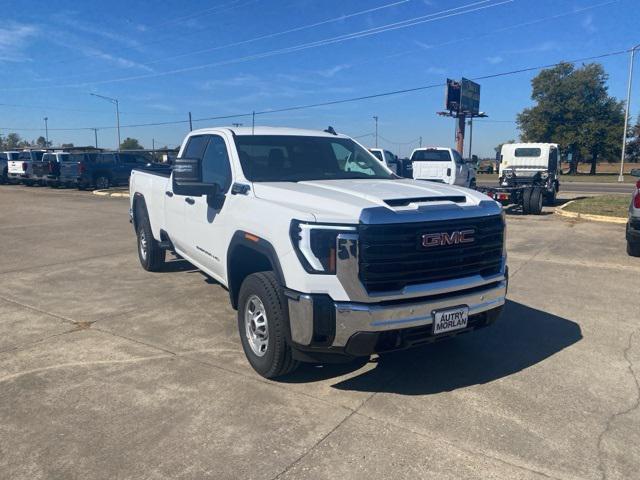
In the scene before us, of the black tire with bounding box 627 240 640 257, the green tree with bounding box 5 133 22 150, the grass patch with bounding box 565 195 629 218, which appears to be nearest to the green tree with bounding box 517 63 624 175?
the grass patch with bounding box 565 195 629 218

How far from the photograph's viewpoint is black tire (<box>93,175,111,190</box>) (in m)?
26.1

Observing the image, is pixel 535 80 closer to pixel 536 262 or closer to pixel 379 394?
pixel 536 262

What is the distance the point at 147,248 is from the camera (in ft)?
24.6

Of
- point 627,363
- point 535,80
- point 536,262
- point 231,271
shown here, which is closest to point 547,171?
point 536,262

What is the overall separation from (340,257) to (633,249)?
7617 millimetres

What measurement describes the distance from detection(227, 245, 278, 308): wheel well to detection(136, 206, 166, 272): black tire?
299 centimetres

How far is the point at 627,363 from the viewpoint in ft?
14.4

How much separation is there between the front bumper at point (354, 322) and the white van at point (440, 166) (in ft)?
48.4

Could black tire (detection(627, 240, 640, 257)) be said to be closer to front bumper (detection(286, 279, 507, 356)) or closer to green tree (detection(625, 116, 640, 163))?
front bumper (detection(286, 279, 507, 356))

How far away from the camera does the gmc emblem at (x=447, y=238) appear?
11.6 ft

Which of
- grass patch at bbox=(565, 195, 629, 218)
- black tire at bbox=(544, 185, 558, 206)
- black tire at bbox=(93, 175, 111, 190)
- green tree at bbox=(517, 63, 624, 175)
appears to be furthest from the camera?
green tree at bbox=(517, 63, 624, 175)

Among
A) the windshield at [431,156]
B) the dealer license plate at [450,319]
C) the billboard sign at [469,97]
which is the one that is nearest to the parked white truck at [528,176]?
the windshield at [431,156]

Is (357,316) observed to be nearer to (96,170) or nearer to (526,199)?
(526,199)

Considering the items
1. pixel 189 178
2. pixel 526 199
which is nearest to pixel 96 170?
pixel 526 199
